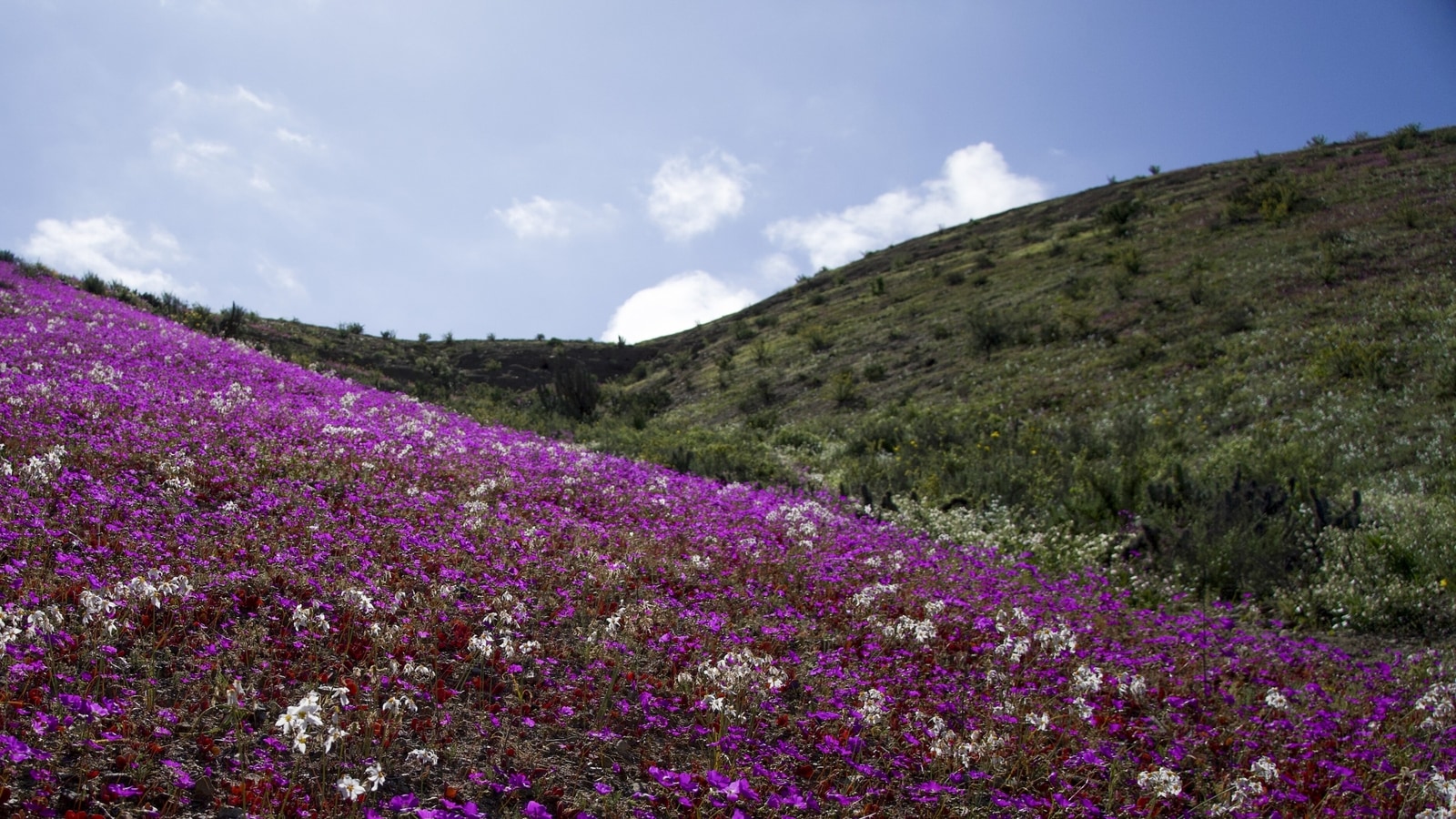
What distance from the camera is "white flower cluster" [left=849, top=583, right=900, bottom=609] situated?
19.5ft

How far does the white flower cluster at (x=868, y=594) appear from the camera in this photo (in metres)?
5.94

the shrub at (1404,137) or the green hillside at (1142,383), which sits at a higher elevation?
the shrub at (1404,137)

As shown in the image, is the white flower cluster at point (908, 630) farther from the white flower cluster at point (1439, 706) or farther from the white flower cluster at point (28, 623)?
the white flower cluster at point (28, 623)

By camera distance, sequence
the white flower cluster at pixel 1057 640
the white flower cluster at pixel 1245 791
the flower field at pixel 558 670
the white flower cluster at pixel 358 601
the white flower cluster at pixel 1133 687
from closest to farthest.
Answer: the flower field at pixel 558 670 < the white flower cluster at pixel 1245 791 < the white flower cluster at pixel 358 601 < the white flower cluster at pixel 1133 687 < the white flower cluster at pixel 1057 640

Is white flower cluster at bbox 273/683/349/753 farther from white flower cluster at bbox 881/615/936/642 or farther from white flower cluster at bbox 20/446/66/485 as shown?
white flower cluster at bbox 20/446/66/485

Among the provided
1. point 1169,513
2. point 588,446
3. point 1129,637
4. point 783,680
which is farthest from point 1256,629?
point 588,446

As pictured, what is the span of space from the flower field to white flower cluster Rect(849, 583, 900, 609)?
0.04 m

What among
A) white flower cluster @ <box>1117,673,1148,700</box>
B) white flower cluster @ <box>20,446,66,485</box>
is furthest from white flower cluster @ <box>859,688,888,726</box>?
white flower cluster @ <box>20,446,66,485</box>

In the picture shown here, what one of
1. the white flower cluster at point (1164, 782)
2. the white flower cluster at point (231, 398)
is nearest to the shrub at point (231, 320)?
the white flower cluster at point (231, 398)

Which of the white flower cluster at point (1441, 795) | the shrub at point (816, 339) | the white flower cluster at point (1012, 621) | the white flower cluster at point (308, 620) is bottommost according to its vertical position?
the white flower cluster at point (1441, 795)

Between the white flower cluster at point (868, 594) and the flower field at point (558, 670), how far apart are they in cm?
4

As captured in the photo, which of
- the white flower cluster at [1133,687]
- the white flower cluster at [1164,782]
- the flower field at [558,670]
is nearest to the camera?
the flower field at [558,670]

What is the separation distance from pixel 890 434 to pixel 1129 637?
39.5 feet

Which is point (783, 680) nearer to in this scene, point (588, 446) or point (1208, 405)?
point (588, 446)
